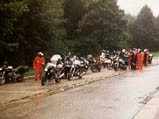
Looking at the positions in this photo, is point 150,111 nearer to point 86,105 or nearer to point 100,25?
point 86,105

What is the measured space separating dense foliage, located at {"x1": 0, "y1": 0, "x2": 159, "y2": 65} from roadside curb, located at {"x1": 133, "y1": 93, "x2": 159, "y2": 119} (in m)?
15.4

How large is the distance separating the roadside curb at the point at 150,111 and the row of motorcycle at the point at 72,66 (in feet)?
24.1

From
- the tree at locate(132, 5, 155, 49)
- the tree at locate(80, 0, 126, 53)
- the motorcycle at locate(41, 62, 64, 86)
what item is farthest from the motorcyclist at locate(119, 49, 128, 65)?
the tree at locate(132, 5, 155, 49)

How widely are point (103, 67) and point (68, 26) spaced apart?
73.1 feet

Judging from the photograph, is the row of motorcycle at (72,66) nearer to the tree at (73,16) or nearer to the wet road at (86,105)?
the wet road at (86,105)

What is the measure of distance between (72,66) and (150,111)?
45.6ft

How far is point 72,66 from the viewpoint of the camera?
2773 cm

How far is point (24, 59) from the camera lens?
42.3m

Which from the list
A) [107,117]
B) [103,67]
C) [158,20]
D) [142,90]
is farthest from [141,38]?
[107,117]

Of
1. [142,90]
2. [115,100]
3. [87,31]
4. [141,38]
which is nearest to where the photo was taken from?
[115,100]

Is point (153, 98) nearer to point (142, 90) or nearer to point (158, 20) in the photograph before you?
point (142, 90)

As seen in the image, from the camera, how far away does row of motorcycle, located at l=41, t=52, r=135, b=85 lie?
23.5 metres

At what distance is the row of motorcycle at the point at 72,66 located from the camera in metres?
23.5

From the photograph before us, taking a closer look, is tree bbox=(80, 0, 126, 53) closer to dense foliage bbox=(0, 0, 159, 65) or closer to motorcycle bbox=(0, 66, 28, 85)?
dense foliage bbox=(0, 0, 159, 65)
